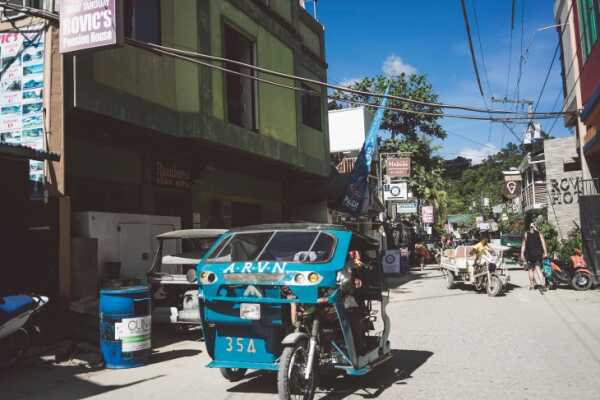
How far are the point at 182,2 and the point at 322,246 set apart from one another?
897 centimetres

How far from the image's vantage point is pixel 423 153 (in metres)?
44.7

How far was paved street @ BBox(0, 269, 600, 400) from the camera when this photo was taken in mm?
6074

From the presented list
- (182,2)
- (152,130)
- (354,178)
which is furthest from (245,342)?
(354,178)

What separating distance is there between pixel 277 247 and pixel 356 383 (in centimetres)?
192

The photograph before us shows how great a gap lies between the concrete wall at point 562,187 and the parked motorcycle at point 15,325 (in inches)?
873

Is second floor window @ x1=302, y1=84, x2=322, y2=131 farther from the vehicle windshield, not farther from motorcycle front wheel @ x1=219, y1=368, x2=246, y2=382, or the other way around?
motorcycle front wheel @ x1=219, y1=368, x2=246, y2=382

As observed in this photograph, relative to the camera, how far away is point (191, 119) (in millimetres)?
12461

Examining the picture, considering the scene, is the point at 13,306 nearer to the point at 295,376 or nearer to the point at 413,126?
the point at 295,376

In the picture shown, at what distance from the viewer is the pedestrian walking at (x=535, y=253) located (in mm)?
15703

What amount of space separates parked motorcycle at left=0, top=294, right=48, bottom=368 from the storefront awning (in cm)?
223

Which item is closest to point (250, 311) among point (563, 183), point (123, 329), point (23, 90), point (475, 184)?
point (123, 329)

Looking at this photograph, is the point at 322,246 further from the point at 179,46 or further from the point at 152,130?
the point at 179,46

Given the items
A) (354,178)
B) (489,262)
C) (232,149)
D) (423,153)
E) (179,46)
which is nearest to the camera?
(179,46)

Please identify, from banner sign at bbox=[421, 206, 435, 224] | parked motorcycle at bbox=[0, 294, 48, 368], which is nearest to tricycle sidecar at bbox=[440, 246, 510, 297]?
parked motorcycle at bbox=[0, 294, 48, 368]
